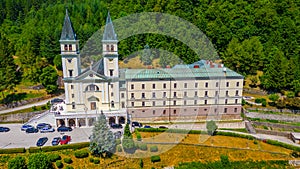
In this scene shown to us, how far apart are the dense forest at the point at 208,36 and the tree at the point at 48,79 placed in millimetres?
191

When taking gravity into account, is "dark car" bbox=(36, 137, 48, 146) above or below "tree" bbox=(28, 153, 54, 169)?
above

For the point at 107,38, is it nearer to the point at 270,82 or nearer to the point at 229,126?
the point at 229,126

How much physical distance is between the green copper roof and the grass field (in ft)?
32.9

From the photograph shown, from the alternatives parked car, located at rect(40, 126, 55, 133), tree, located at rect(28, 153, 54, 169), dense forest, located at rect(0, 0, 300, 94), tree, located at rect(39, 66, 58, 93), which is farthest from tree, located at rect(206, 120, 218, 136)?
tree, located at rect(39, 66, 58, 93)

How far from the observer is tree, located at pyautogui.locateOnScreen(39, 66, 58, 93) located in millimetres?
55588

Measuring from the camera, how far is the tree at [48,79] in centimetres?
5559

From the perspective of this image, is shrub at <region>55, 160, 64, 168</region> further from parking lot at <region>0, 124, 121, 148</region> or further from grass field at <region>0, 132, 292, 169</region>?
parking lot at <region>0, 124, 121, 148</region>

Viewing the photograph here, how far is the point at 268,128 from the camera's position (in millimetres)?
50531

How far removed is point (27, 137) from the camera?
4241 centimetres

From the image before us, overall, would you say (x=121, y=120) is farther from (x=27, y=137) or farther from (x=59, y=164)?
(x=27, y=137)

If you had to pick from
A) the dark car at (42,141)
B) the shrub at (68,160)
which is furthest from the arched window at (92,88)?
the shrub at (68,160)

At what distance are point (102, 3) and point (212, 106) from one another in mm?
65542

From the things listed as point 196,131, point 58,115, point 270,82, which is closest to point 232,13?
point 270,82

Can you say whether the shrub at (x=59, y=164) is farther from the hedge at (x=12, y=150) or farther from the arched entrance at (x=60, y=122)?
the arched entrance at (x=60, y=122)
